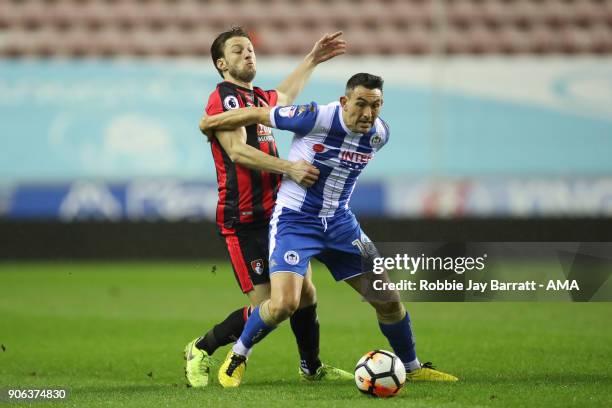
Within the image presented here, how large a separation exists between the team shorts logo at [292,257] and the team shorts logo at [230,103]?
1.00 meters

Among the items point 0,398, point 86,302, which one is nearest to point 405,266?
point 0,398

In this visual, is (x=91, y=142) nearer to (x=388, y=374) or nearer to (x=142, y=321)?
(x=142, y=321)

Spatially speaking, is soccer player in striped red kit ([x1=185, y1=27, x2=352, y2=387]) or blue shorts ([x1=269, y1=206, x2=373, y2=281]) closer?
blue shorts ([x1=269, y1=206, x2=373, y2=281])

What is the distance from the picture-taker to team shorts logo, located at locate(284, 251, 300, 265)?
5.87 meters

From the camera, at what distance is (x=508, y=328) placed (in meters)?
9.12

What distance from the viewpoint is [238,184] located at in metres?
6.26

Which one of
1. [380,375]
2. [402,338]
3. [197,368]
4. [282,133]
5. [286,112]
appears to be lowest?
[197,368]

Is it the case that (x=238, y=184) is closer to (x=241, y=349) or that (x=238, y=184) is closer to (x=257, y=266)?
(x=257, y=266)

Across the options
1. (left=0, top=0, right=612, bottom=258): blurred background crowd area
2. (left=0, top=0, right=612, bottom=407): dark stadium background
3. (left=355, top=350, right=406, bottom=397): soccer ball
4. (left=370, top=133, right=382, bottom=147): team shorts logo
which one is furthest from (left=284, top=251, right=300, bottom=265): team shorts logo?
(left=0, top=0, right=612, bottom=258): blurred background crowd area

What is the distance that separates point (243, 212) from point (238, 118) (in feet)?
2.08

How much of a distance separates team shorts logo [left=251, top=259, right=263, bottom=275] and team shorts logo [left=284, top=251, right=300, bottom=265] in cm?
37

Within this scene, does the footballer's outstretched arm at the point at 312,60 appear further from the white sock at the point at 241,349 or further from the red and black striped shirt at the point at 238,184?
the white sock at the point at 241,349

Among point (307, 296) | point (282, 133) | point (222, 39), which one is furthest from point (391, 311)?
point (282, 133)

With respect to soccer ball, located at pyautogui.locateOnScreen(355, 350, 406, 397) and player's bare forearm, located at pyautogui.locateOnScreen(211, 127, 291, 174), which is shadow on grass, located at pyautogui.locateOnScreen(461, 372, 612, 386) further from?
player's bare forearm, located at pyautogui.locateOnScreen(211, 127, 291, 174)
